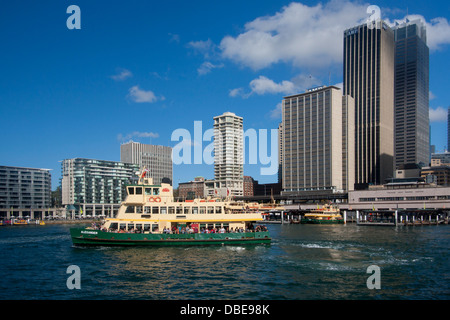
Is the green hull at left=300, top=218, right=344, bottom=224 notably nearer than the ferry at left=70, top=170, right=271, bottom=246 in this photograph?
No

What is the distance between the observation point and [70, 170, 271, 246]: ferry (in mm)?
46906

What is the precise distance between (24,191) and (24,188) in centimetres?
141

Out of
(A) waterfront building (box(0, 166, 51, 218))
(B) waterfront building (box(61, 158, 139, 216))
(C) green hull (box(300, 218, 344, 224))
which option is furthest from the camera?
Answer: (B) waterfront building (box(61, 158, 139, 216))

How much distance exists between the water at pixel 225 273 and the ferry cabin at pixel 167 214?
12.6ft

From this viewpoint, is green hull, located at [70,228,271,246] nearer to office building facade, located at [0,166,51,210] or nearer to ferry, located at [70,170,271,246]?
ferry, located at [70,170,271,246]

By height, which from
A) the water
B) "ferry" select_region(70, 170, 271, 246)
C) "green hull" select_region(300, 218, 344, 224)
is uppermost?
"ferry" select_region(70, 170, 271, 246)

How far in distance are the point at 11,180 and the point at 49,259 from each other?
148847 millimetres

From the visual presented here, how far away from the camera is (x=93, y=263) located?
36.8 meters

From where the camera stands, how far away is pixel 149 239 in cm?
4691

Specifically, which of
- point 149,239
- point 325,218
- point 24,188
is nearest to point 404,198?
point 325,218

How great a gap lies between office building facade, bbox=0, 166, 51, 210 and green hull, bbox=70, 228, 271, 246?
451 ft

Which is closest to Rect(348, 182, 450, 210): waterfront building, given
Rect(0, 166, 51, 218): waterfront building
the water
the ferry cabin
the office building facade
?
the water

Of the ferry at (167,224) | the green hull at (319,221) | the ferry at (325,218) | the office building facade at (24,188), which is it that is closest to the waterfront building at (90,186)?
the office building facade at (24,188)
